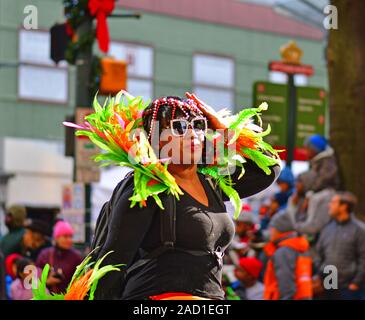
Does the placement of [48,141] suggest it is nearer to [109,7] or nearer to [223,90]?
[223,90]

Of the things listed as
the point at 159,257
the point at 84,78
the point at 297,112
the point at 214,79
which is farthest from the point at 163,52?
the point at 159,257

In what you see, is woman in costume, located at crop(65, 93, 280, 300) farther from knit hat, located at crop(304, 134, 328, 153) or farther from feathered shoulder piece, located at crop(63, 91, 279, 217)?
knit hat, located at crop(304, 134, 328, 153)

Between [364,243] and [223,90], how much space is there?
14.8 metres

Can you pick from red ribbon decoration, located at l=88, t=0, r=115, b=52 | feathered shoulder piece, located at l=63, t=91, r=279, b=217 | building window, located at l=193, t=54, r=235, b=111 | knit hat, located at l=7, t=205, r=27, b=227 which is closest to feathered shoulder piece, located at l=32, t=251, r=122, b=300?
feathered shoulder piece, located at l=63, t=91, r=279, b=217

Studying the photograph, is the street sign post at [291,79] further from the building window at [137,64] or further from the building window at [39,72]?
the building window at [137,64]

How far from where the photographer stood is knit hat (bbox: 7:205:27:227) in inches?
406

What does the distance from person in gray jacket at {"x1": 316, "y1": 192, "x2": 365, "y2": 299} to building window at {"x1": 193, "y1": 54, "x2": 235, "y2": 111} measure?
45.9 feet

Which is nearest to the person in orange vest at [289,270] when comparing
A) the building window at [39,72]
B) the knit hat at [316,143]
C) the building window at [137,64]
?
the knit hat at [316,143]

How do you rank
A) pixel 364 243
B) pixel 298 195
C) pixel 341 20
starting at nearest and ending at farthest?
pixel 364 243 < pixel 298 195 < pixel 341 20

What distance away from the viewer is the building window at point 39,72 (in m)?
20.7

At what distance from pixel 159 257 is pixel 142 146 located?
0.41m

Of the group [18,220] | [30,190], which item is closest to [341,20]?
[18,220]

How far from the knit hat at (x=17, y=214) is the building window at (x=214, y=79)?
1228 centimetres

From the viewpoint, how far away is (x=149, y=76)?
73.2ft
